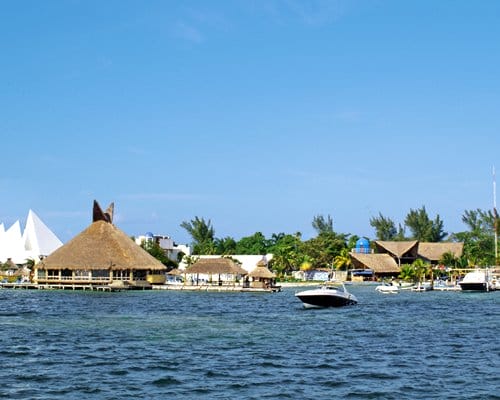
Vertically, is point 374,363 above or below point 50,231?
below

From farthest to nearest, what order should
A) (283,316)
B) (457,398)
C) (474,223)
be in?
(474,223), (283,316), (457,398)

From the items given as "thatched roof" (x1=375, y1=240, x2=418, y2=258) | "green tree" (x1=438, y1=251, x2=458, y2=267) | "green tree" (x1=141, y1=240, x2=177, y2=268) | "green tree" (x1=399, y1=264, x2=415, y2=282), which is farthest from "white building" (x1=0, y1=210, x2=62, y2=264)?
"green tree" (x1=438, y1=251, x2=458, y2=267)

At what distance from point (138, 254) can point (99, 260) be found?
4.44 m

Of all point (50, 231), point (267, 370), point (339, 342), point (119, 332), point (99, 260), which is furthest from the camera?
point (50, 231)

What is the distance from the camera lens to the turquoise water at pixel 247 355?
1981 centimetres

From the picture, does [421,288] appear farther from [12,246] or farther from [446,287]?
[12,246]

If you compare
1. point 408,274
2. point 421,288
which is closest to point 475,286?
point 421,288

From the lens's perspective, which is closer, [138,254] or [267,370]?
[267,370]

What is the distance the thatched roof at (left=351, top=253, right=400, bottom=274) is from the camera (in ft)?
340

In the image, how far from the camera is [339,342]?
98.4ft

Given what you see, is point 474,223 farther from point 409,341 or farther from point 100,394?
point 100,394

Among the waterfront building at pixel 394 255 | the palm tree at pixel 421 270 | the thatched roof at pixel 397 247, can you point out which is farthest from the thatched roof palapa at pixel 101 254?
the thatched roof at pixel 397 247

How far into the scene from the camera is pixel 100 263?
80062 mm

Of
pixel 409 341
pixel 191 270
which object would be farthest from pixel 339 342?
pixel 191 270
